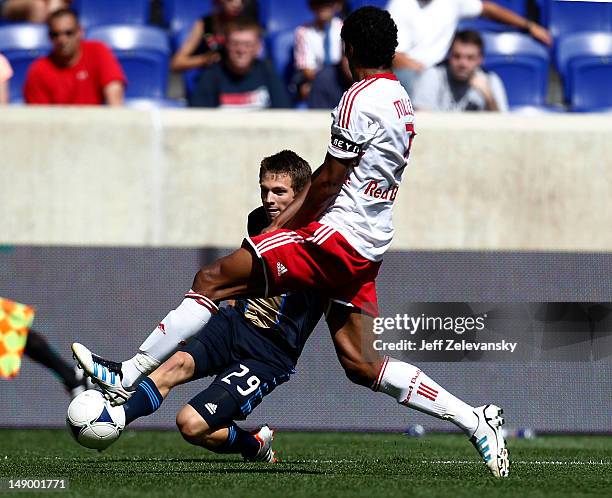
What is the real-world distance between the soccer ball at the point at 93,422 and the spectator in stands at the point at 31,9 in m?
6.47

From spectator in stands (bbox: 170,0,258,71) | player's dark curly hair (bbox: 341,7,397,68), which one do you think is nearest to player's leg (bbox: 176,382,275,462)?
player's dark curly hair (bbox: 341,7,397,68)

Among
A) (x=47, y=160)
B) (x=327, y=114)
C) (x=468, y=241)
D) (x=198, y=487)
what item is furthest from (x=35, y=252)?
(x=198, y=487)

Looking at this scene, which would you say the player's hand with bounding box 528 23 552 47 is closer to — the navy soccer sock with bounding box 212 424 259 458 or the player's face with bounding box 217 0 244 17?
the player's face with bounding box 217 0 244 17

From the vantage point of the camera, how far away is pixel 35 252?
884cm

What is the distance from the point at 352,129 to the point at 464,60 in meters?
4.97

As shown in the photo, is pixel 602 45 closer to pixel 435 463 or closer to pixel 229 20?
pixel 229 20

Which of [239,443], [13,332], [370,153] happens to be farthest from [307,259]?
[13,332]

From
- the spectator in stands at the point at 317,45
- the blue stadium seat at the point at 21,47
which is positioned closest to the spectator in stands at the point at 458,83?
the spectator in stands at the point at 317,45

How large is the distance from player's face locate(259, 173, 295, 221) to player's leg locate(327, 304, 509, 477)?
2.46 ft

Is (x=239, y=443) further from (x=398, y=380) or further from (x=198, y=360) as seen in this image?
(x=398, y=380)

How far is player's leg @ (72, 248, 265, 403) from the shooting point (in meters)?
5.48

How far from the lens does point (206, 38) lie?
1103cm

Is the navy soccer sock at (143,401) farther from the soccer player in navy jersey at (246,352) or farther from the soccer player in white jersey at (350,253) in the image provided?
the soccer player in white jersey at (350,253)

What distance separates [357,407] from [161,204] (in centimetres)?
216
